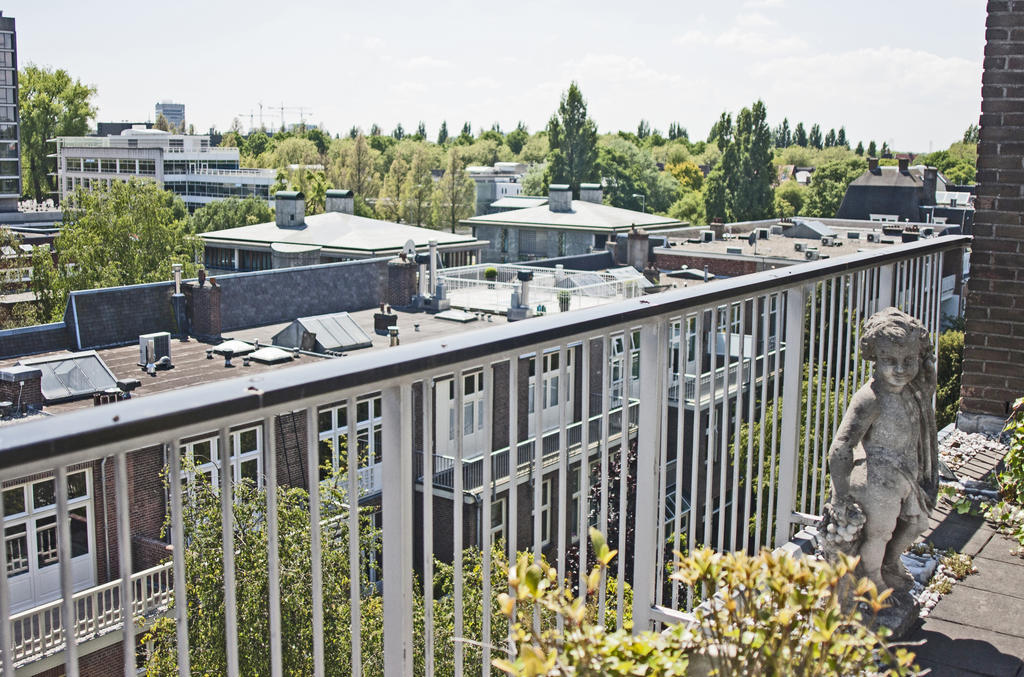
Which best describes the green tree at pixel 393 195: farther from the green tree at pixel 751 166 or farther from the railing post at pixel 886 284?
the railing post at pixel 886 284

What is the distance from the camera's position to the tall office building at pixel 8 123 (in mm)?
72500

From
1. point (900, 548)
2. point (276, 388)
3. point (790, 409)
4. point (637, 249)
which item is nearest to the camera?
point (276, 388)

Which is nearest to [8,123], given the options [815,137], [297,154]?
[297,154]

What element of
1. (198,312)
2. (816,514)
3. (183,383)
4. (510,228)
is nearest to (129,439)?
(816,514)

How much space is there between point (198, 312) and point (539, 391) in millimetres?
29321

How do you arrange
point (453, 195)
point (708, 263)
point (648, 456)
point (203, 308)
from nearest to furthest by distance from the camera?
point (648, 456) < point (203, 308) < point (708, 263) < point (453, 195)

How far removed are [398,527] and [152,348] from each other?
25211 millimetres

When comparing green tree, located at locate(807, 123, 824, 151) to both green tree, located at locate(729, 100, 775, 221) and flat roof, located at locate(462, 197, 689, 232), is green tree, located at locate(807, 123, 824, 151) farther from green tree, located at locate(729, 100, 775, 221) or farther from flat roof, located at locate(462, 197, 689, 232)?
flat roof, located at locate(462, 197, 689, 232)

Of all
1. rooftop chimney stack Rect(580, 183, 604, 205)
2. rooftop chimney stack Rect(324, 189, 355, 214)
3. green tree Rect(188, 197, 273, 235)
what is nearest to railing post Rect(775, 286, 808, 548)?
rooftop chimney stack Rect(324, 189, 355, 214)

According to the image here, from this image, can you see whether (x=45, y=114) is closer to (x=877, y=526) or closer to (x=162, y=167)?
(x=162, y=167)

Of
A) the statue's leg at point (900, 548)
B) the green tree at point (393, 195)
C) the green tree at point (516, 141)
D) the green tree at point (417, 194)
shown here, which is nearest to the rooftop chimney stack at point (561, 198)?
the green tree at point (417, 194)

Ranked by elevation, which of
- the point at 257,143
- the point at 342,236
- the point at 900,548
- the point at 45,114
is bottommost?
the point at 342,236

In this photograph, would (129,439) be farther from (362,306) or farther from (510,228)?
(510,228)

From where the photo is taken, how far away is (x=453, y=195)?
79.1m
